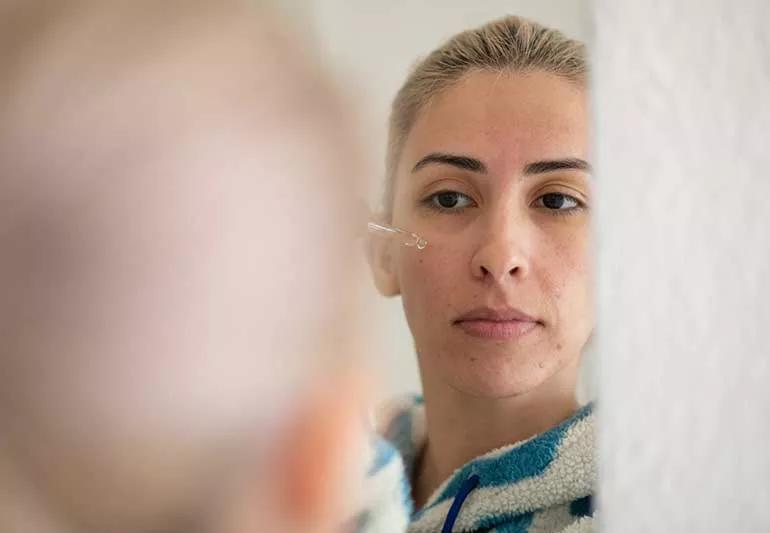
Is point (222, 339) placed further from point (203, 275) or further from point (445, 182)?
point (445, 182)

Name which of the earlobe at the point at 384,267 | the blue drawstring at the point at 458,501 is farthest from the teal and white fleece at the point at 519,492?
the earlobe at the point at 384,267

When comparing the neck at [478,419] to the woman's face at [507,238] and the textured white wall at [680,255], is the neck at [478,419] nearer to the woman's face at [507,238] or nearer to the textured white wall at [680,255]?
the woman's face at [507,238]

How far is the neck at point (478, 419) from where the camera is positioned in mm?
456

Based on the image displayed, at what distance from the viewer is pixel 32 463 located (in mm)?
323

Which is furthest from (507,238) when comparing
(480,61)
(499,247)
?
(480,61)

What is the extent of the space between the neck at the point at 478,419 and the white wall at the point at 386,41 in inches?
1.5

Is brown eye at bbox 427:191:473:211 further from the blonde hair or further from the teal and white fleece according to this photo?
the teal and white fleece

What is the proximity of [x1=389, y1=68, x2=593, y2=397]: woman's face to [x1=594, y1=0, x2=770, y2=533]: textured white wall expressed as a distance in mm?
178

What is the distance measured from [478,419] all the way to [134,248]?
0.25 m

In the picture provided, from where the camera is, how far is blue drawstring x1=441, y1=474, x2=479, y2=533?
17.3 inches

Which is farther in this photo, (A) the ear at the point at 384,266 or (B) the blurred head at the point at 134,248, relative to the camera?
(A) the ear at the point at 384,266

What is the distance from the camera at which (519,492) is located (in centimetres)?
42

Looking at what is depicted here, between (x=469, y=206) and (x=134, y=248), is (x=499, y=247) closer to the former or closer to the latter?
(x=469, y=206)

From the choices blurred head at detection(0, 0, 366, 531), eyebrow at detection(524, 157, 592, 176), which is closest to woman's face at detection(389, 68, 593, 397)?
eyebrow at detection(524, 157, 592, 176)
